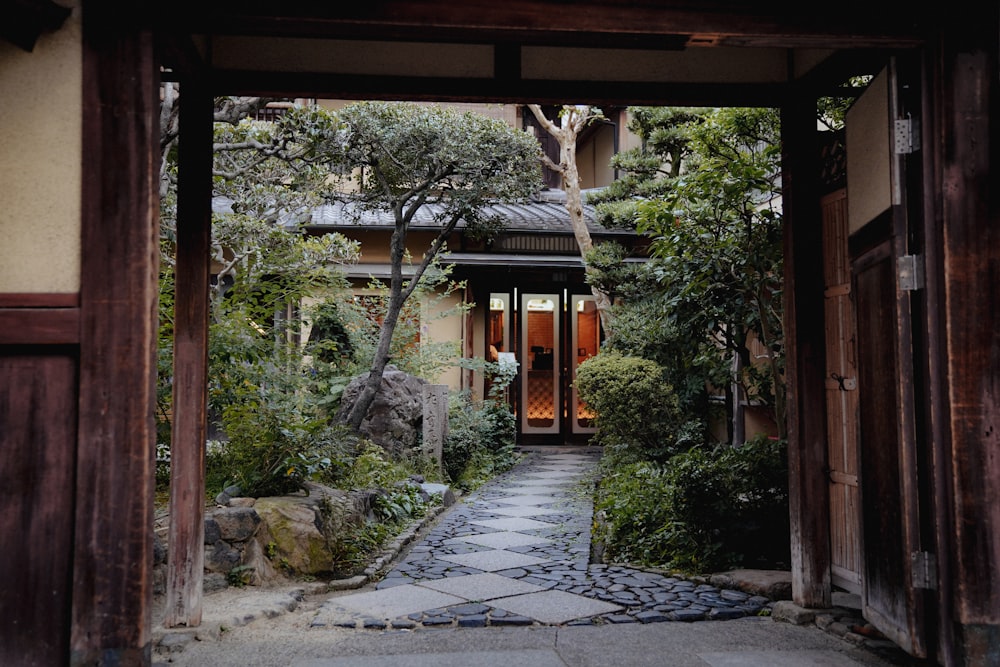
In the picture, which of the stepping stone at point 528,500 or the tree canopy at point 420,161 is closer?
the tree canopy at point 420,161

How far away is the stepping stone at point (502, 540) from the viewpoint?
7340 mm

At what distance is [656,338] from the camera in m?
10.9

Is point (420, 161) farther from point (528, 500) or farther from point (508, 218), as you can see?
point (508, 218)

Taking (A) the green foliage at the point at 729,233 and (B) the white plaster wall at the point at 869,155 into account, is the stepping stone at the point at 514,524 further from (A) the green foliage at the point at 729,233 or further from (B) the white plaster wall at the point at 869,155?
(B) the white plaster wall at the point at 869,155

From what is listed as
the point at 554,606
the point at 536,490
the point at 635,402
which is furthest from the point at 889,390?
the point at 536,490

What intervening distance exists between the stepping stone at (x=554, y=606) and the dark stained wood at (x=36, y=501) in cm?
271

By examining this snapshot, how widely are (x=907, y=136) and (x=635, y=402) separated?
6253 millimetres

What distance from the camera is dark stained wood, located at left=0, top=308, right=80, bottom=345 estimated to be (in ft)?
11.2

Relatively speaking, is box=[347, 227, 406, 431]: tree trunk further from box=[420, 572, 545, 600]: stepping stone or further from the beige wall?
the beige wall

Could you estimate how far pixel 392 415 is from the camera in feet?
35.2

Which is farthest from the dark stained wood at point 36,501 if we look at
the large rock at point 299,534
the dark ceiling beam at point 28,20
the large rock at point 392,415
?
the large rock at point 392,415

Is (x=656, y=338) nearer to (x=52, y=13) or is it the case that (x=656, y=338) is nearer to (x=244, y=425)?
(x=244, y=425)

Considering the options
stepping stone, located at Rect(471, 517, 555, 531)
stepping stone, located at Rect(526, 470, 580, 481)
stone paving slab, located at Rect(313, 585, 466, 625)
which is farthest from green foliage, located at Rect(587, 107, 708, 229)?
stone paving slab, located at Rect(313, 585, 466, 625)

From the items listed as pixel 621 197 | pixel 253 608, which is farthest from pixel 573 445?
pixel 253 608
